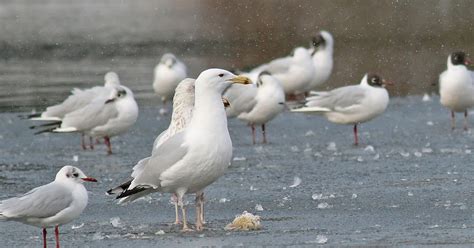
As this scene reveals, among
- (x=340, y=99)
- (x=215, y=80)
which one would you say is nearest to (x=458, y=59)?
(x=340, y=99)

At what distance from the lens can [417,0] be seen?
42.5 metres

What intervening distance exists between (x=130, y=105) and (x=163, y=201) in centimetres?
480

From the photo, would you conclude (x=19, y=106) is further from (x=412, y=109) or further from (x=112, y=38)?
(x=112, y=38)

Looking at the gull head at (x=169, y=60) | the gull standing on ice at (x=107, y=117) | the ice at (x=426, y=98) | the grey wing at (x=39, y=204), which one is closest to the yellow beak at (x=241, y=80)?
the grey wing at (x=39, y=204)

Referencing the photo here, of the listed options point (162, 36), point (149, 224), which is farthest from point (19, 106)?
point (162, 36)

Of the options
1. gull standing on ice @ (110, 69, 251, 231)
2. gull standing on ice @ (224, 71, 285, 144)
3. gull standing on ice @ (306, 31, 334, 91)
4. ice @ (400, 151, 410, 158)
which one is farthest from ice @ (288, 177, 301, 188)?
gull standing on ice @ (306, 31, 334, 91)

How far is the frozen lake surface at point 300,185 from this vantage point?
373 inches

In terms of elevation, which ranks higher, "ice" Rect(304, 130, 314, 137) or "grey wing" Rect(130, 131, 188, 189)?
"grey wing" Rect(130, 131, 188, 189)

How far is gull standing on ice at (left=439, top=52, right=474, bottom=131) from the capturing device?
17.3 meters

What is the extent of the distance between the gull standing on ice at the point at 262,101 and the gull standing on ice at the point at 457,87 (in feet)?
7.37

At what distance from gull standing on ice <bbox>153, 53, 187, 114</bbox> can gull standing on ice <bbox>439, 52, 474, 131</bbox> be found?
504 cm

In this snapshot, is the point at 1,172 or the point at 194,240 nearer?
the point at 194,240

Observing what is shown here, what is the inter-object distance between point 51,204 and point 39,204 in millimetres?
86

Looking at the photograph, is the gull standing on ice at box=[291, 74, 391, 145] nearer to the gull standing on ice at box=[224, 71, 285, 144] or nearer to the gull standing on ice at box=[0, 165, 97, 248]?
the gull standing on ice at box=[224, 71, 285, 144]
